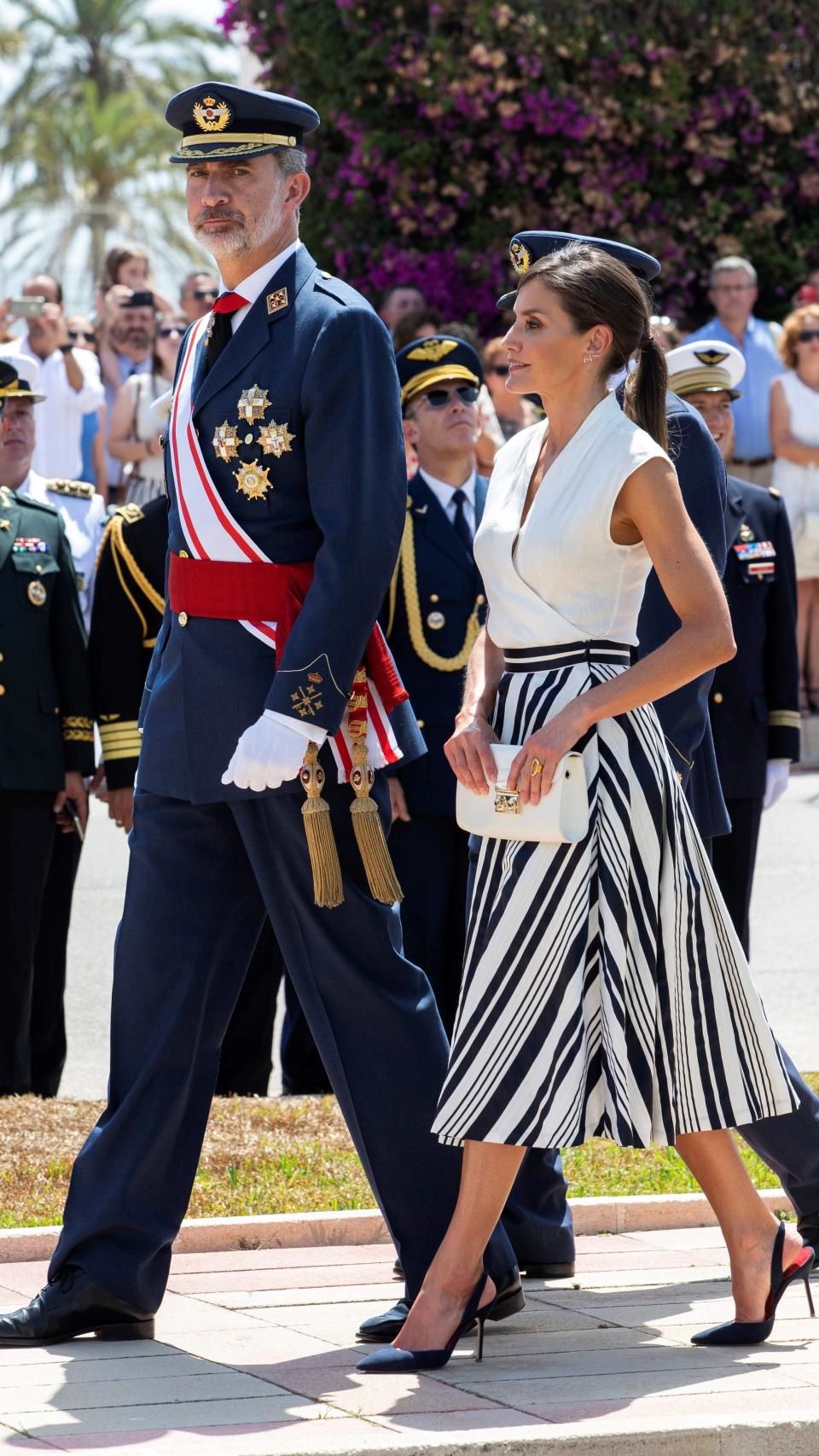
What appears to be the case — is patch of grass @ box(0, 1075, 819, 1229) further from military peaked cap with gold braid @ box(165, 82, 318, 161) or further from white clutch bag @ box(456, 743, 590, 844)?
military peaked cap with gold braid @ box(165, 82, 318, 161)

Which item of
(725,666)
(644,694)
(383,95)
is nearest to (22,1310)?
(644,694)

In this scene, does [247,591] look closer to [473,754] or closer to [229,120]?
[473,754]

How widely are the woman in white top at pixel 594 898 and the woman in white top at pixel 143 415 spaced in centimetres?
645

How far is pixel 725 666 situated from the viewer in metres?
6.93

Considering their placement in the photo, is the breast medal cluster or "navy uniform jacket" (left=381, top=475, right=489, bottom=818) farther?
"navy uniform jacket" (left=381, top=475, right=489, bottom=818)

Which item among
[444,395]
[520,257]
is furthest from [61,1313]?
[444,395]

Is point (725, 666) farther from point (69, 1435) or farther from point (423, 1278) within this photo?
point (69, 1435)

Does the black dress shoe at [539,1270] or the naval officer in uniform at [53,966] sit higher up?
the naval officer in uniform at [53,966]

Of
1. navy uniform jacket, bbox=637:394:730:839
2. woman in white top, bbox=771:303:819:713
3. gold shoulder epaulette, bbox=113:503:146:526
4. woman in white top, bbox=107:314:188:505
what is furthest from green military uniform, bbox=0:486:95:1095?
woman in white top, bbox=771:303:819:713

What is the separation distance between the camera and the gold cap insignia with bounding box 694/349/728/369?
22.2 ft

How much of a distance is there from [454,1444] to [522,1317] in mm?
961

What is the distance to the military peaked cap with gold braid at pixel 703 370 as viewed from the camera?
6660 mm

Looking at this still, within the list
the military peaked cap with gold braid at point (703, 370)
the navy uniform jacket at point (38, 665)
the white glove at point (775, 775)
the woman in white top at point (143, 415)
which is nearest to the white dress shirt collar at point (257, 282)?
the military peaked cap with gold braid at point (703, 370)

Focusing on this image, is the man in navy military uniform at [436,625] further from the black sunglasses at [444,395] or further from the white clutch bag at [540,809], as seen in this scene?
the white clutch bag at [540,809]
